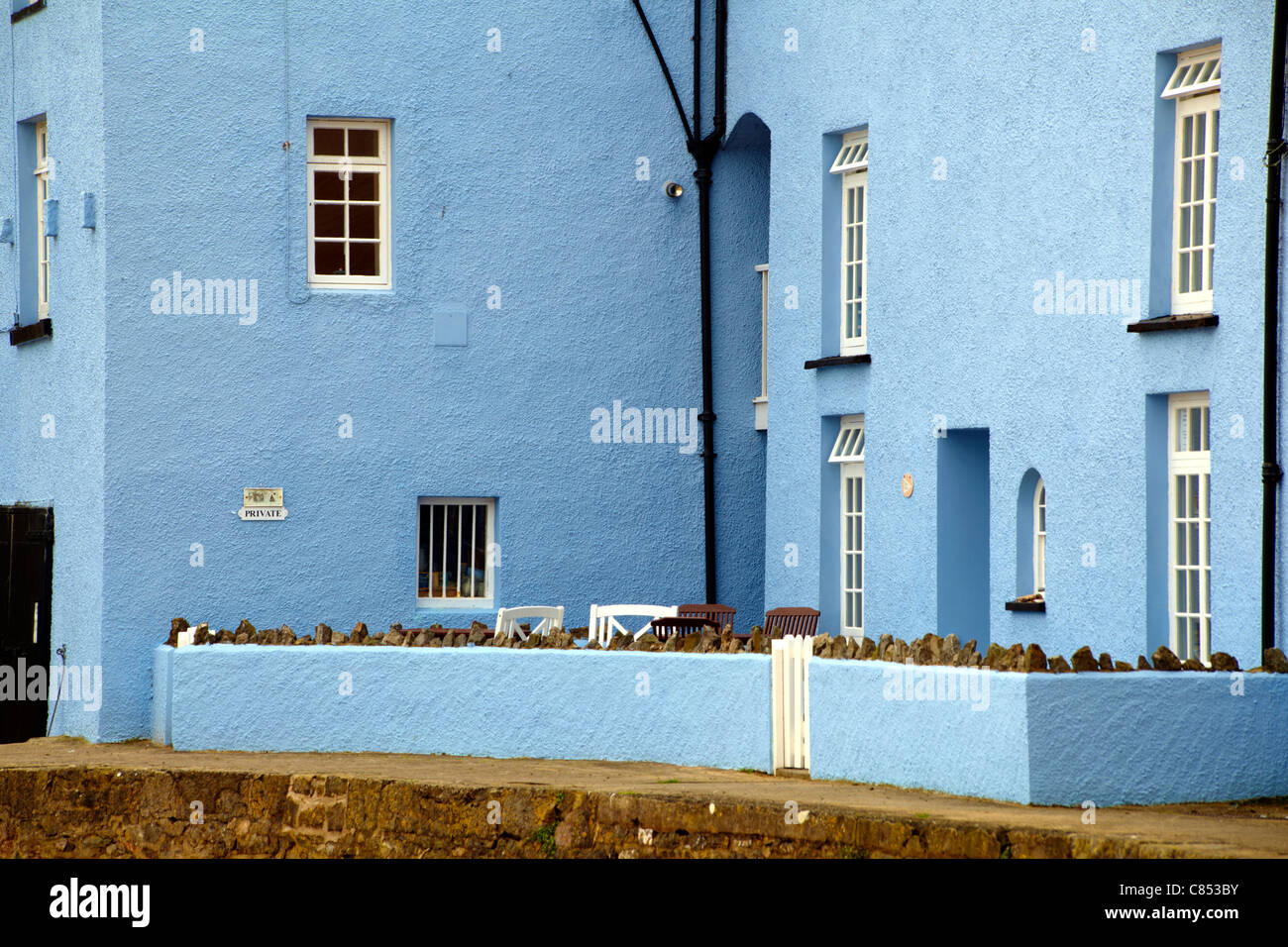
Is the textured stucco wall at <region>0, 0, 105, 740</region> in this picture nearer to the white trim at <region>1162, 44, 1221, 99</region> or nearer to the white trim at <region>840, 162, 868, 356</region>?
the white trim at <region>840, 162, 868, 356</region>

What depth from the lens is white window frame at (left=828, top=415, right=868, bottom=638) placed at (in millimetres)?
17969

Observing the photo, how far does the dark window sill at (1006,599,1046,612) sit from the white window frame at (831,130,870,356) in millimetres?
Result: 2991

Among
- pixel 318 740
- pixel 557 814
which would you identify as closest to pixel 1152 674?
pixel 557 814

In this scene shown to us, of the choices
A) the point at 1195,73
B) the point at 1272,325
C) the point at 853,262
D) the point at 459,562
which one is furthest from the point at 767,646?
the point at 1195,73

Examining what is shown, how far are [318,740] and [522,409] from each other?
13.7ft

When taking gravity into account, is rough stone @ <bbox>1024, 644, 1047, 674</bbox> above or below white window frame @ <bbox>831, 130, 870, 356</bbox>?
below

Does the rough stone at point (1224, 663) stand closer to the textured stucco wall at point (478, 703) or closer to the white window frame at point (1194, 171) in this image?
the white window frame at point (1194, 171)

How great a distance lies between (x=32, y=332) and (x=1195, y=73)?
34.3 ft

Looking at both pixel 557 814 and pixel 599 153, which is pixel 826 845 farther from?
pixel 599 153

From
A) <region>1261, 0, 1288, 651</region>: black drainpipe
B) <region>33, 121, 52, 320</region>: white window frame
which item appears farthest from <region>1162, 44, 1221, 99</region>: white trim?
<region>33, 121, 52, 320</region>: white window frame

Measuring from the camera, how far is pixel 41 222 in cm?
1978

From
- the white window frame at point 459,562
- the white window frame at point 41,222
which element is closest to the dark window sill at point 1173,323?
the white window frame at point 459,562

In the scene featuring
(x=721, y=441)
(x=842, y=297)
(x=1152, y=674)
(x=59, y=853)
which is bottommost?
(x=59, y=853)

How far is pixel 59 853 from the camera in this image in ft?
50.1
